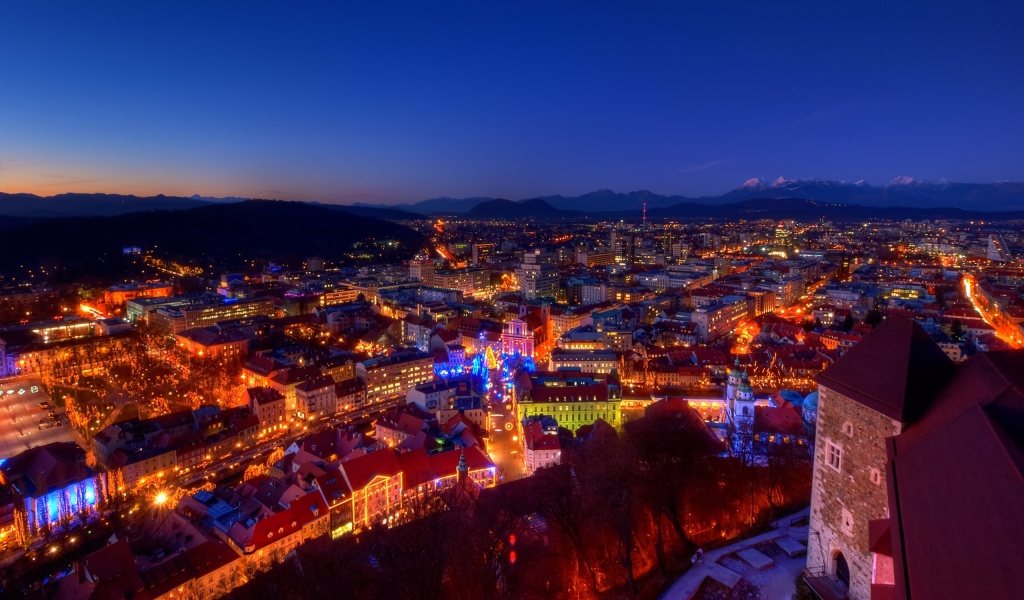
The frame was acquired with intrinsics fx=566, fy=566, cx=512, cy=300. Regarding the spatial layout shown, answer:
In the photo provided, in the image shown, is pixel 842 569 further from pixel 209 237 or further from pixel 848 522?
pixel 209 237

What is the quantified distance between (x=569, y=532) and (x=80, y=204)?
12893cm

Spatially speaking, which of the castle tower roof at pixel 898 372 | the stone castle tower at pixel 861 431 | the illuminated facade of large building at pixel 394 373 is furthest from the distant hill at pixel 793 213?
the castle tower roof at pixel 898 372

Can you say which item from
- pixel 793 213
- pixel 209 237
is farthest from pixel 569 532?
pixel 793 213

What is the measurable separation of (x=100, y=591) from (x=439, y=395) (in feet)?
41.3

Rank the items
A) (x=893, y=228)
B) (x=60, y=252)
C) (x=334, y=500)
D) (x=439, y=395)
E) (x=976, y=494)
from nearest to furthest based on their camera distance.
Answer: (x=976, y=494)
(x=334, y=500)
(x=439, y=395)
(x=60, y=252)
(x=893, y=228)

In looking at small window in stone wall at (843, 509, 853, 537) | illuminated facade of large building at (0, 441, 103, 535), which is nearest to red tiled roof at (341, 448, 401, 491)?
illuminated facade of large building at (0, 441, 103, 535)

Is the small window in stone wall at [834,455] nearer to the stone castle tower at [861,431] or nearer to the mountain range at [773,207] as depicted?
the stone castle tower at [861,431]

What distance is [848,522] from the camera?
830cm

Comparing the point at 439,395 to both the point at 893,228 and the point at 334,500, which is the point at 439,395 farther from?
the point at 893,228

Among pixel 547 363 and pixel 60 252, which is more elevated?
pixel 60 252

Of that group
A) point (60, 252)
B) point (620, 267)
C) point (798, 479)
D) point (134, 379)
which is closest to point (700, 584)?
point (798, 479)

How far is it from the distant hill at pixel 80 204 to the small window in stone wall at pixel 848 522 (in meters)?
99.0

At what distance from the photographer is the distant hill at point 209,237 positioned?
5753cm

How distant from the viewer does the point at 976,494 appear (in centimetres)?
500
